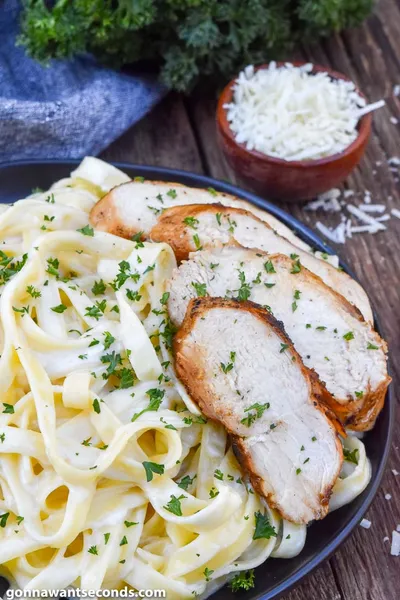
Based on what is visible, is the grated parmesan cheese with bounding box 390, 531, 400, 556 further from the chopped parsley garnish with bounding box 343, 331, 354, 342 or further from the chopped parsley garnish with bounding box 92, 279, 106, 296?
the chopped parsley garnish with bounding box 92, 279, 106, 296

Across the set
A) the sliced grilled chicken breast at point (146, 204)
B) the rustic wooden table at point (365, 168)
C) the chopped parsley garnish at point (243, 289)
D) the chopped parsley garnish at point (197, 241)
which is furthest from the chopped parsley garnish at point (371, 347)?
the chopped parsley garnish at point (197, 241)

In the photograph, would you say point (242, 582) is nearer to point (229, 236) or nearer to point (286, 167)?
point (229, 236)

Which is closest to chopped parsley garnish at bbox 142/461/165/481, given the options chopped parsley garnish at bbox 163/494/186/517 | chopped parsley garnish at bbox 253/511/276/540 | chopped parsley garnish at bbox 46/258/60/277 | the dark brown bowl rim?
chopped parsley garnish at bbox 163/494/186/517

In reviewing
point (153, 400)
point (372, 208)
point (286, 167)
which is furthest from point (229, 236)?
point (372, 208)

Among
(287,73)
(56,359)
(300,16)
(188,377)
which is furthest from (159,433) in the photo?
(300,16)

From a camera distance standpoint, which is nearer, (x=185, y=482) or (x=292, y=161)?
(x=185, y=482)

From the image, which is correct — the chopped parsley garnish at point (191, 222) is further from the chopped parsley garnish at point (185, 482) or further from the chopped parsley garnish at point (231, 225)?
the chopped parsley garnish at point (185, 482)
